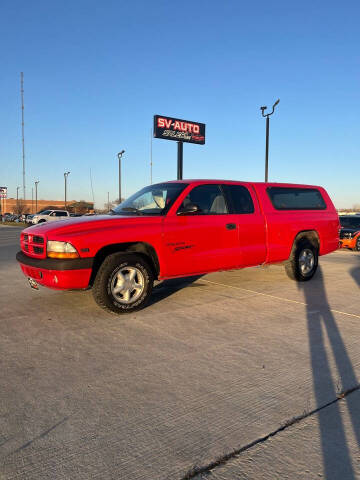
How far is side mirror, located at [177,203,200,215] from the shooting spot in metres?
5.02

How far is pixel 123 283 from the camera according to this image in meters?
4.65

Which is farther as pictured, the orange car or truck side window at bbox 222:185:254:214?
the orange car

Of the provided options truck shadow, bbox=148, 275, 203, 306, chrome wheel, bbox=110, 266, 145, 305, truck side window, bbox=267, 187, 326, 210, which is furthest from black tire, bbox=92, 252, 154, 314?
truck side window, bbox=267, 187, 326, 210

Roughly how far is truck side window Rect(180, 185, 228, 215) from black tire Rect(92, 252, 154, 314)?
47.8 inches

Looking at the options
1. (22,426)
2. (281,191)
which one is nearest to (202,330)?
(22,426)

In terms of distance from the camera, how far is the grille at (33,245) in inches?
178

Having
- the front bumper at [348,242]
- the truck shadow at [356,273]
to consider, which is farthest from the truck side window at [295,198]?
the front bumper at [348,242]

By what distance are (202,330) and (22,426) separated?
7.20 feet

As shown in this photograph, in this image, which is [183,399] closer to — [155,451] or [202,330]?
[155,451]

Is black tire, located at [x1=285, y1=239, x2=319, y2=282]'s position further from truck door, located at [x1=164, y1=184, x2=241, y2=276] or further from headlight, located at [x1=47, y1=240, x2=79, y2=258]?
headlight, located at [x1=47, y1=240, x2=79, y2=258]

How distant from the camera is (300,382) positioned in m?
2.79

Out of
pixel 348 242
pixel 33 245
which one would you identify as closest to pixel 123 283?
pixel 33 245

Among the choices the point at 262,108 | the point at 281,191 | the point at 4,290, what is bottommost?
the point at 4,290

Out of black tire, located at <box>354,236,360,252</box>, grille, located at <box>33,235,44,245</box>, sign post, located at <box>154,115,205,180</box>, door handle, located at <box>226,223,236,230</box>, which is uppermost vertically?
sign post, located at <box>154,115,205,180</box>
